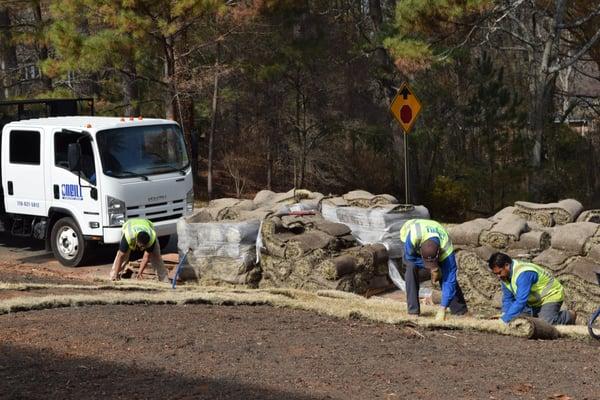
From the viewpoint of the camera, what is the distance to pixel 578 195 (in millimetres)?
26281

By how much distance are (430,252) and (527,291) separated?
3.52ft

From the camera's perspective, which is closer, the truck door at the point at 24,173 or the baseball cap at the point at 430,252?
the baseball cap at the point at 430,252

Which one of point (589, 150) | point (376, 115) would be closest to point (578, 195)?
point (589, 150)

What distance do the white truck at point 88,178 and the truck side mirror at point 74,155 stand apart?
16 mm

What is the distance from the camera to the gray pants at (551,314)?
10156 mm

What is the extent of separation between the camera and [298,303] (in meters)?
10.3

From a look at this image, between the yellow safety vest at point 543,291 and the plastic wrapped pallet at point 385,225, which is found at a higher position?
the plastic wrapped pallet at point 385,225

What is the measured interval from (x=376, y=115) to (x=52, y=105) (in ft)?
40.7

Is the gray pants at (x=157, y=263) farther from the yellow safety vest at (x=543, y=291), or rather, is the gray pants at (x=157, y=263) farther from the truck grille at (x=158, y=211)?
the yellow safety vest at (x=543, y=291)

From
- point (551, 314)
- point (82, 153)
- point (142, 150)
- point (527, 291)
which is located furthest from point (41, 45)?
point (527, 291)

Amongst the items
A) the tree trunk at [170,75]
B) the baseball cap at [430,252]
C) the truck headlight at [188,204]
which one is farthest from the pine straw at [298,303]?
the tree trunk at [170,75]

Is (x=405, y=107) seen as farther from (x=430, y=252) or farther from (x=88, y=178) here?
(x=430, y=252)

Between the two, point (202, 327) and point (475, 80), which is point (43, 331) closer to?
point (202, 327)

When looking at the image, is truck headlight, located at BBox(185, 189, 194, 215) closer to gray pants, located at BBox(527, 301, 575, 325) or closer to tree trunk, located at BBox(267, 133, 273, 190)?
gray pants, located at BBox(527, 301, 575, 325)
